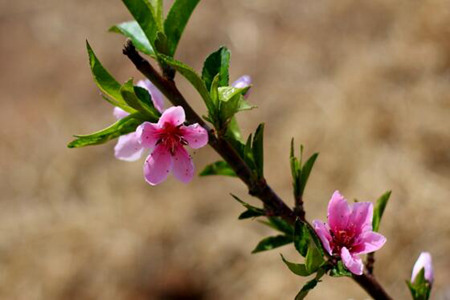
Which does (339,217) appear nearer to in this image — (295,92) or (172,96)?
(172,96)

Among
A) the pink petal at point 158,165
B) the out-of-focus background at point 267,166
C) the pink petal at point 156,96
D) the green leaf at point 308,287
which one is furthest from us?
the out-of-focus background at point 267,166

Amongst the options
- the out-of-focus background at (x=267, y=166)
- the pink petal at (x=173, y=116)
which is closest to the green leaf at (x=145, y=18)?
the pink petal at (x=173, y=116)

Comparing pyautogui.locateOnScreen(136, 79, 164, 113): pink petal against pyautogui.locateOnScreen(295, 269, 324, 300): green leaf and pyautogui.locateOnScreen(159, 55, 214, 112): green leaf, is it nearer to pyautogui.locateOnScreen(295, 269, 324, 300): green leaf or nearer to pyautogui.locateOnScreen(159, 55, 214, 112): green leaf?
pyautogui.locateOnScreen(159, 55, 214, 112): green leaf

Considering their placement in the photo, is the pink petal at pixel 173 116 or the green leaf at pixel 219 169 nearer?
the pink petal at pixel 173 116

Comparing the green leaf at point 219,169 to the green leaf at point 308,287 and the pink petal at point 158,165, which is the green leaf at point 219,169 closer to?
the pink petal at point 158,165

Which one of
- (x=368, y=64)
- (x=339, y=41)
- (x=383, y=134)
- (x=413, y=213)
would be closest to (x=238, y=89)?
(x=413, y=213)

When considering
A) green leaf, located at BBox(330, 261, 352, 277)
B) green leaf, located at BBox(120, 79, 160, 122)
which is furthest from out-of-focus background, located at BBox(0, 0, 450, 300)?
green leaf, located at BBox(120, 79, 160, 122)

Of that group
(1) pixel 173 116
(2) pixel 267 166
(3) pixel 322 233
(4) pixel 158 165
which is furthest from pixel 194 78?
(2) pixel 267 166
